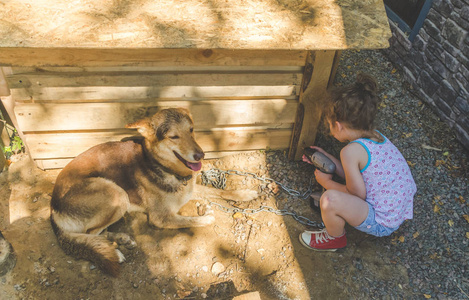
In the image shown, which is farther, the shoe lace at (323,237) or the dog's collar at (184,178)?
the dog's collar at (184,178)

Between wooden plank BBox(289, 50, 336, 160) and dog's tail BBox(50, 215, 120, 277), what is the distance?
2.53 metres

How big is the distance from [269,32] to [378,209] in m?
1.93

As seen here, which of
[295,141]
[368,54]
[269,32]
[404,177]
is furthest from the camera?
[368,54]

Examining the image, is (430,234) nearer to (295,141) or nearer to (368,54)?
(295,141)

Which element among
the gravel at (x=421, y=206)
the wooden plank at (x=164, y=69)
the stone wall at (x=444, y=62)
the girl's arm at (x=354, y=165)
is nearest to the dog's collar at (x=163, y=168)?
the wooden plank at (x=164, y=69)

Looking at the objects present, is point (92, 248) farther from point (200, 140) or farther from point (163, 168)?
point (200, 140)

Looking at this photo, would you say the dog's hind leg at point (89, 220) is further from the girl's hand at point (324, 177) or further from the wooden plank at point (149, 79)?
the girl's hand at point (324, 177)

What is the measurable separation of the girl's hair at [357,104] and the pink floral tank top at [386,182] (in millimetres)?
180

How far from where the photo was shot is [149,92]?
364 centimetres

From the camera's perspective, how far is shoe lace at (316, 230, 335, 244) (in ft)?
11.5

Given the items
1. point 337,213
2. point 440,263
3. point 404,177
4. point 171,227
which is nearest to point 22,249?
point 171,227

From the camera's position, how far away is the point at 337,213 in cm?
321

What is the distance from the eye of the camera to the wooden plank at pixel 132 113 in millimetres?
3666

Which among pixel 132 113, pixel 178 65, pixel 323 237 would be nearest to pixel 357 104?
pixel 323 237
